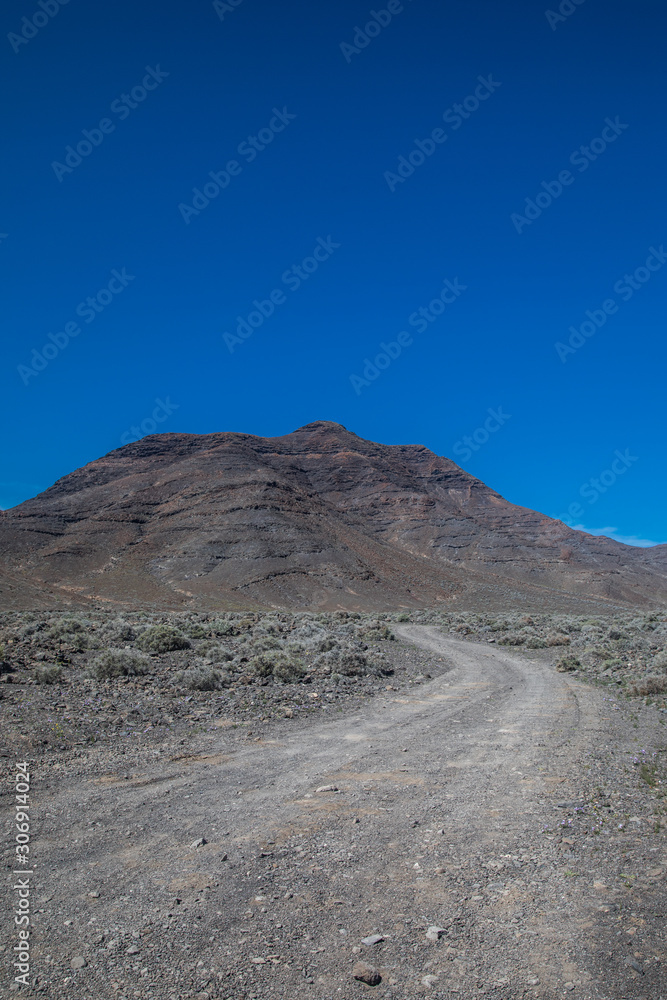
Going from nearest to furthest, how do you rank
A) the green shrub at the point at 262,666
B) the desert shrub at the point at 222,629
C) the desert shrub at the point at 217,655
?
the green shrub at the point at 262,666, the desert shrub at the point at 217,655, the desert shrub at the point at 222,629

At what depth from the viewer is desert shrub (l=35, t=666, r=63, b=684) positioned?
1256cm

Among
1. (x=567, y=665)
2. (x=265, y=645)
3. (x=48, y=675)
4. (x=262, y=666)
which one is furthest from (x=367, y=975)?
(x=567, y=665)

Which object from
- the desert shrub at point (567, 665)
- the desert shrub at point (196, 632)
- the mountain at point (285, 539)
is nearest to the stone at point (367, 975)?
the desert shrub at point (567, 665)

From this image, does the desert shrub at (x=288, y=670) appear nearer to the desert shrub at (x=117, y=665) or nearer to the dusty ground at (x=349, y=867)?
the desert shrub at (x=117, y=665)

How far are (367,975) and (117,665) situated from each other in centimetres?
1211

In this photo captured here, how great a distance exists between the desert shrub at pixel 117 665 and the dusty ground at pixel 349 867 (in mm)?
5419

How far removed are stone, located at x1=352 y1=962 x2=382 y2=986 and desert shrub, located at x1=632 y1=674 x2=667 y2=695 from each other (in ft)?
39.6

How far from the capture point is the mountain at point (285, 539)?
255 ft

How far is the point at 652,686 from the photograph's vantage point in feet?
43.4

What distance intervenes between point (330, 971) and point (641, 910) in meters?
2.42

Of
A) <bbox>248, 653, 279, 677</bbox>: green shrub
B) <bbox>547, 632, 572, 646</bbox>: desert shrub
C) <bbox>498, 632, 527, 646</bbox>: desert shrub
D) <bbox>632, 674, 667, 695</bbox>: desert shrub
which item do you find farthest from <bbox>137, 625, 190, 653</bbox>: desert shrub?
<bbox>547, 632, 572, 646</bbox>: desert shrub

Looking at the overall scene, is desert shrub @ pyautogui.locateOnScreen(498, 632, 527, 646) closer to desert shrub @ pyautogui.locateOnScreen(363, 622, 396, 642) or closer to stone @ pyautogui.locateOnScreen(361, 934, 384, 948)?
desert shrub @ pyautogui.locateOnScreen(363, 622, 396, 642)

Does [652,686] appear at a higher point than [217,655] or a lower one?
lower

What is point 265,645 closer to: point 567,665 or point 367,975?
point 567,665
